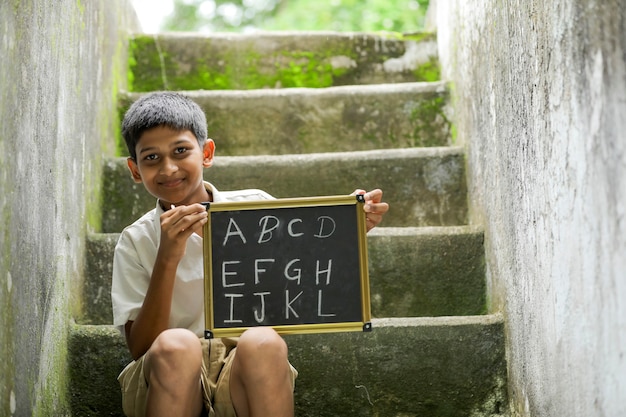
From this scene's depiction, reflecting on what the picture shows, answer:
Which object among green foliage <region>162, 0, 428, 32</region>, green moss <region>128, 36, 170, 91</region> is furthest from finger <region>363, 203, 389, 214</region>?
green foliage <region>162, 0, 428, 32</region>

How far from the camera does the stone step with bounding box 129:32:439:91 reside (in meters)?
3.96

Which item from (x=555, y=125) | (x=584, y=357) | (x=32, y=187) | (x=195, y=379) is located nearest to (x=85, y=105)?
(x=32, y=187)

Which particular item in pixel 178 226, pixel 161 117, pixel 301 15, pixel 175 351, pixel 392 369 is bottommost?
pixel 392 369

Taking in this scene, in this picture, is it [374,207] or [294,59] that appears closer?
[374,207]

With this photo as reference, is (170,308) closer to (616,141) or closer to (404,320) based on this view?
(404,320)

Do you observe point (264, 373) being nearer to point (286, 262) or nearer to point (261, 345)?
point (261, 345)

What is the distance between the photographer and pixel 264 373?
6.23ft

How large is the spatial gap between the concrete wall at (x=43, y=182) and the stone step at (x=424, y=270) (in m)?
0.34

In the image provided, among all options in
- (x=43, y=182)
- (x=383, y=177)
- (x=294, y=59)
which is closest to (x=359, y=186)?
(x=383, y=177)

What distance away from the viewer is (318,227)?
2.04 metres

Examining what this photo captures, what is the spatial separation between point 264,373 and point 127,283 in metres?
0.48

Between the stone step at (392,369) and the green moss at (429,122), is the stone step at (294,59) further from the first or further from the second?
the stone step at (392,369)

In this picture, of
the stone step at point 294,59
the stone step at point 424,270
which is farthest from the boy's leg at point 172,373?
the stone step at point 294,59

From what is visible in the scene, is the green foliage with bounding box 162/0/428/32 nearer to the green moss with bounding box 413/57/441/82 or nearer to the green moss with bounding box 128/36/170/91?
the green moss with bounding box 413/57/441/82
